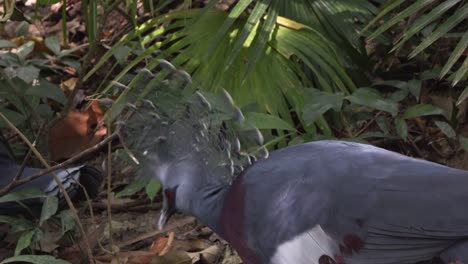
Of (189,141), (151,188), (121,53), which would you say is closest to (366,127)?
(151,188)

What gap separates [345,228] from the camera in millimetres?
2039

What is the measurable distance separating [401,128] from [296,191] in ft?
3.45

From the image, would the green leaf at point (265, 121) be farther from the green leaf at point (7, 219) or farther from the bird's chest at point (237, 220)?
the green leaf at point (7, 219)

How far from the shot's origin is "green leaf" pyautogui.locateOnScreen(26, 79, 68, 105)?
144 inches

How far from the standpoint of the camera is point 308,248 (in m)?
2.09

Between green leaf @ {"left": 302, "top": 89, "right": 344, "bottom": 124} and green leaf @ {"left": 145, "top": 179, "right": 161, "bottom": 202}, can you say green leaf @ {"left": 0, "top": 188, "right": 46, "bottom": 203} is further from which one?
green leaf @ {"left": 302, "top": 89, "right": 344, "bottom": 124}

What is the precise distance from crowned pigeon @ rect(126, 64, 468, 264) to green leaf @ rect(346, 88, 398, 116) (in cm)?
74

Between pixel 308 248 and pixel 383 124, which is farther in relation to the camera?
pixel 383 124

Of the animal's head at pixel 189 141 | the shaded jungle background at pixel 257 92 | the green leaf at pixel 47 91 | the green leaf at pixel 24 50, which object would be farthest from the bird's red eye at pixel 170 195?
the green leaf at pixel 24 50

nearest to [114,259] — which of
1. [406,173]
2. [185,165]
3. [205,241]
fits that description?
[205,241]

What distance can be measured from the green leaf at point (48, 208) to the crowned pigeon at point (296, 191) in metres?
0.59

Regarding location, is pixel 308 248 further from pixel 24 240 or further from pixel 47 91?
pixel 47 91

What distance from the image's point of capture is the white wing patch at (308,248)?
2.07 metres

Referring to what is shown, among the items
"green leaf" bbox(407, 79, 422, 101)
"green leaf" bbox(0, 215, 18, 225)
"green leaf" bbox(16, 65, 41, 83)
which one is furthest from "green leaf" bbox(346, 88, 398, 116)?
"green leaf" bbox(16, 65, 41, 83)
